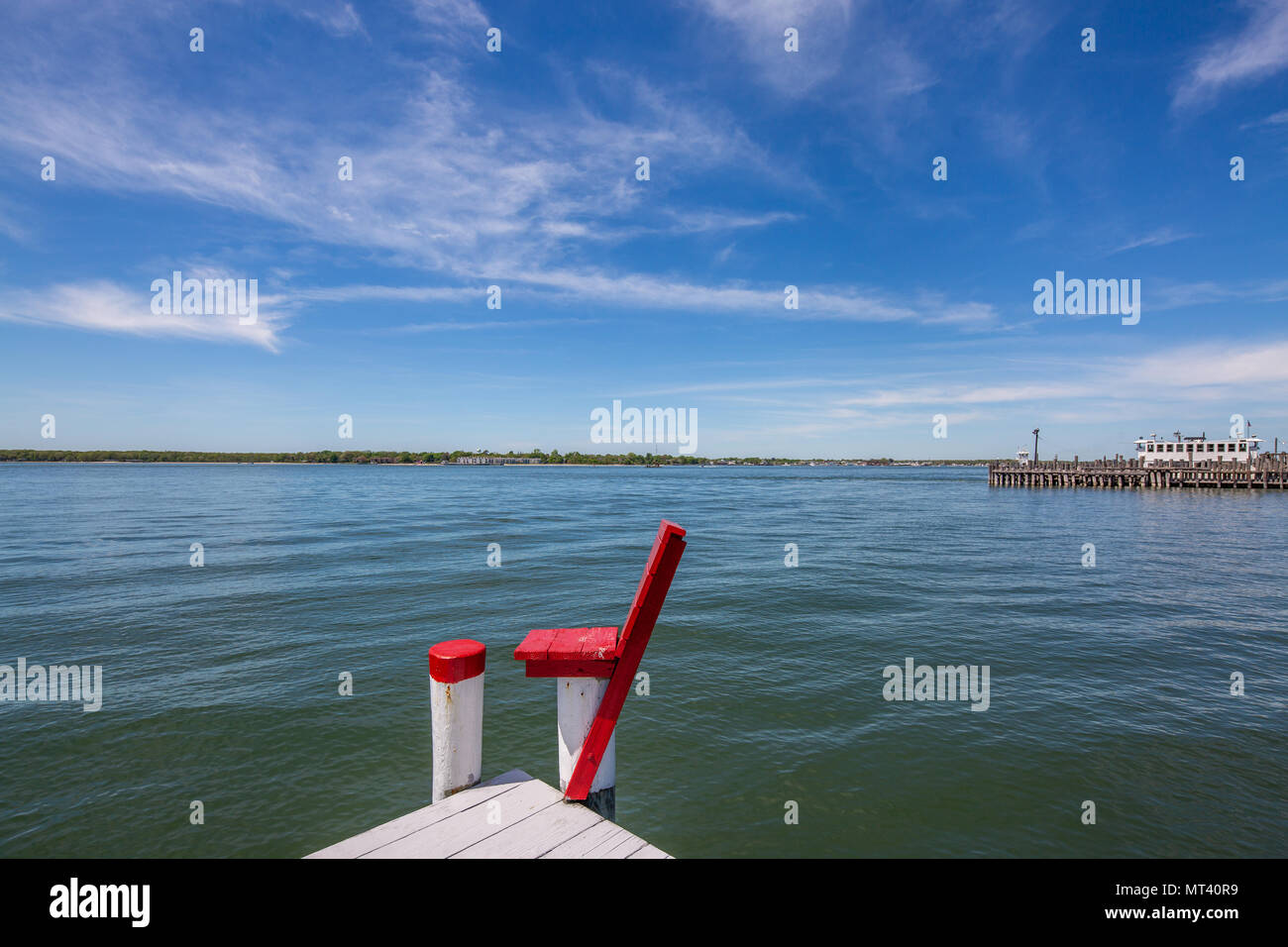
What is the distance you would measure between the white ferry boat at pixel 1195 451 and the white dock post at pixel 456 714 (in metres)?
123

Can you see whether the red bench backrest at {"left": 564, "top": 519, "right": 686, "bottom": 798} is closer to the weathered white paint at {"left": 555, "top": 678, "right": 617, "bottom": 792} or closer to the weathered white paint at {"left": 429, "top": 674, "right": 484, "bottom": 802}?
the weathered white paint at {"left": 555, "top": 678, "right": 617, "bottom": 792}

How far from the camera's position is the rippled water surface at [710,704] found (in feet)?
22.7

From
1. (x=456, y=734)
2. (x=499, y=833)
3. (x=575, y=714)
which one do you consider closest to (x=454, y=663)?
(x=456, y=734)

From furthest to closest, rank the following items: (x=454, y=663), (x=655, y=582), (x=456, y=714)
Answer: (x=456, y=714) → (x=454, y=663) → (x=655, y=582)

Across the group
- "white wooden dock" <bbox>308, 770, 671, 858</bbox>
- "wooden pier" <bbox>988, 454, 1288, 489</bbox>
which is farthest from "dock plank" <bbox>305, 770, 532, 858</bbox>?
"wooden pier" <bbox>988, 454, 1288, 489</bbox>

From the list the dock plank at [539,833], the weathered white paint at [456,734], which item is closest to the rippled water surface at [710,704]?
the dock plank at [539,833]

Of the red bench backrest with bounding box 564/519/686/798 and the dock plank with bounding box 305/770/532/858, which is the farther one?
the red bench backrest with bounding box 564/519/686/798

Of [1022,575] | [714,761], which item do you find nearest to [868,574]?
[1022,575]

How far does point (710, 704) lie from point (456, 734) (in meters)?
6.67

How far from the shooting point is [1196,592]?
19.7 meters

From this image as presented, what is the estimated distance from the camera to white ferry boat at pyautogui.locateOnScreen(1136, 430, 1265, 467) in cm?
8569

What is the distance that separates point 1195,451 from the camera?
8912 cm

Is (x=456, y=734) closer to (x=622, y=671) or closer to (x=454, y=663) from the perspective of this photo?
(x=454, y=663)
